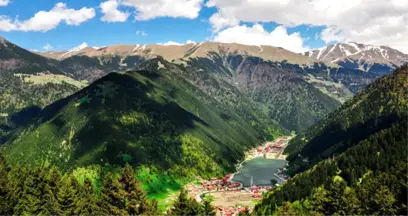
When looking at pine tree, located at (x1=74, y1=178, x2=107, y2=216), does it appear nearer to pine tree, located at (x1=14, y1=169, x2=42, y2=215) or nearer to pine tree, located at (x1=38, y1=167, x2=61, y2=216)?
pine tree, located at (x1=38, y1=167, x2=61, y2=216)

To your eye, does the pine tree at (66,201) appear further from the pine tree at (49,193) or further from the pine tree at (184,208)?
the pine tree at (184,208)

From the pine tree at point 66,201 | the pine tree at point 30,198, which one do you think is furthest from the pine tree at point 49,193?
the pine tree at point 66,201

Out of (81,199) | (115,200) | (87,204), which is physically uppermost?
(115,200)

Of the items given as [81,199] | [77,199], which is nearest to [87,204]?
[81,199]

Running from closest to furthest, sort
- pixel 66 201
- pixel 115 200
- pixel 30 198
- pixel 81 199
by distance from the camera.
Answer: pixel 115 200 → pixel 66 201 → pixel 30 198 → pixel 81 199

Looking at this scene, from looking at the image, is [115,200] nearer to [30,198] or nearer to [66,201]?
[66,201]

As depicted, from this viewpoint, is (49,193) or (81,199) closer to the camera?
(49,193)

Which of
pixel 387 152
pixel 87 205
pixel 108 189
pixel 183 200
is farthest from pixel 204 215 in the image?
pixel 387 152

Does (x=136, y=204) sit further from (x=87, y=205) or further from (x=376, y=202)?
(x=376, y=202)
